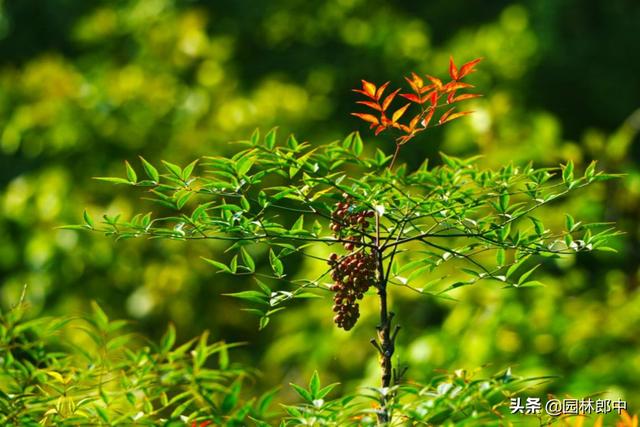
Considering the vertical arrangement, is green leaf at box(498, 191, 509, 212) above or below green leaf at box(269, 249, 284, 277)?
above

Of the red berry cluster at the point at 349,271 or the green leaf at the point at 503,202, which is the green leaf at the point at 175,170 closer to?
the red berry cluster at the point at 349,271

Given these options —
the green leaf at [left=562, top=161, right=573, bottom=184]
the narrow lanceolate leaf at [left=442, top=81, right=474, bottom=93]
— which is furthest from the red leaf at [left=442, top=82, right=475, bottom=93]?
the green leaf at [left=562, top=161, right=573, bottom=184]

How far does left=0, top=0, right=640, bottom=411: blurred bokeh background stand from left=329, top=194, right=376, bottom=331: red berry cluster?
3.86 ft

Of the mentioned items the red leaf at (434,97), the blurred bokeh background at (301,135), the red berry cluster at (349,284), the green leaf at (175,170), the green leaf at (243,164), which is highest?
the blurred bokeh background at (301,135)

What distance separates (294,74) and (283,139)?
24.3 inches

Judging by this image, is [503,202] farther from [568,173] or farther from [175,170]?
[175,170]

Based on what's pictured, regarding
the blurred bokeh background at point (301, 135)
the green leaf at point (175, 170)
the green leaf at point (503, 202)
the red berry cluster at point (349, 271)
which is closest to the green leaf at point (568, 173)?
the green leaf at point (503, 202)

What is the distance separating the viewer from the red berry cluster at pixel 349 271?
69 centimetres

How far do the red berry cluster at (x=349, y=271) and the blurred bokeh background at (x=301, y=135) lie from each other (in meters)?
1.18

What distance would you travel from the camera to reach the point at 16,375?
0.83m

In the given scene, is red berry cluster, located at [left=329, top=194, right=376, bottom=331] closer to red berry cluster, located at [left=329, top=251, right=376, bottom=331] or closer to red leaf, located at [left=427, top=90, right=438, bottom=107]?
red berry cluster, located at [left=329, top=251, right=376, bottom=331]

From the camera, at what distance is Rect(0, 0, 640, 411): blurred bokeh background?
215cm


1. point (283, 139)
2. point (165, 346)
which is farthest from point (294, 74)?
point (165, 346)

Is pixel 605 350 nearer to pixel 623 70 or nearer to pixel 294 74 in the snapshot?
pixel 294 74
